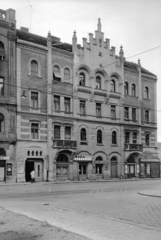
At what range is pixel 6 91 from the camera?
38656 millimetres

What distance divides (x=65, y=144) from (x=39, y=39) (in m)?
13.6

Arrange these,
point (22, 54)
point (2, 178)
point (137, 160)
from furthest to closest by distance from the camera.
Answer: point (137, 160) → point (22, 54) → point (2, 178)

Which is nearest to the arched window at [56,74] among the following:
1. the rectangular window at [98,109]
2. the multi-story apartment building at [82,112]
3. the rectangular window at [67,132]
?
the multi-story apartment building at [82,112]

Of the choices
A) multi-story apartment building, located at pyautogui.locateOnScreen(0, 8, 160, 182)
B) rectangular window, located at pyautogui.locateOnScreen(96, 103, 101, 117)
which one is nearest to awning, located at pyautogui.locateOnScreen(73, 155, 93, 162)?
multi-story apartment building, located at pyautogui.locateOnScreen(0, 8, 160, 182)

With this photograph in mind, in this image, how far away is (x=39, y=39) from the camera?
147 feet

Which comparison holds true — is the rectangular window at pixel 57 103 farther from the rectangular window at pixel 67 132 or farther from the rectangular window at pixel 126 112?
the rectangular window at pixel 126 112

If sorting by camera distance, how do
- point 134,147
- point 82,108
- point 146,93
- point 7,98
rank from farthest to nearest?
1. point 146,93
2. point 134,147
3. point 82,108
4. point 7,98

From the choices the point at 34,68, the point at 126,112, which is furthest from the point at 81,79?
the point at 126,112

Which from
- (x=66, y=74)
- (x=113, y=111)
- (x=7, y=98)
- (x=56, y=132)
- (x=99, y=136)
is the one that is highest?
(x=66, y=74)

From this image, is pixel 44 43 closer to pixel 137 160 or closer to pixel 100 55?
pixel 100 55

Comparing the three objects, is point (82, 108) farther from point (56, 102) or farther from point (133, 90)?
point (133, 90)

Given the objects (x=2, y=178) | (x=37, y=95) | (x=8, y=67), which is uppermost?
(x=8, y=67)

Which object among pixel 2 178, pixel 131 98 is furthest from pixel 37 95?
pixel 131 98

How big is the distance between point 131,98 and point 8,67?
20.3 metres
